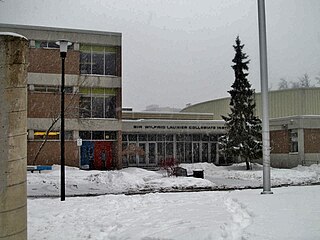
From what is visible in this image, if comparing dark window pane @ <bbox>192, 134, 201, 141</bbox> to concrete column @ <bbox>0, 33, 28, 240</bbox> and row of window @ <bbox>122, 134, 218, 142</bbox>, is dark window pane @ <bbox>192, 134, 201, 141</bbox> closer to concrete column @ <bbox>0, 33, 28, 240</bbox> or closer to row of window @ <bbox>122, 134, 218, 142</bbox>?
row of window @ <bbox>122, 134, 218, 142</bbox>

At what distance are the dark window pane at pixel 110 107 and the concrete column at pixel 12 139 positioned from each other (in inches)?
1195

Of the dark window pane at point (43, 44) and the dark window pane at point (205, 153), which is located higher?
the dark window pane at point (43, 44)

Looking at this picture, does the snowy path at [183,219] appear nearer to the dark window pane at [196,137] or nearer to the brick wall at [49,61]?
the brick wall at [49,61]

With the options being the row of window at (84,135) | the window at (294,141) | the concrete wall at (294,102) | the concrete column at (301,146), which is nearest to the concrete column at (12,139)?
the row of window at (84,135)

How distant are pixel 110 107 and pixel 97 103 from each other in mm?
1159

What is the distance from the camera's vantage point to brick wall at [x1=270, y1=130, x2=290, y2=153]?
37.7 meters

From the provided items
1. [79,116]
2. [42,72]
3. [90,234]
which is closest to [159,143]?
[79,116]

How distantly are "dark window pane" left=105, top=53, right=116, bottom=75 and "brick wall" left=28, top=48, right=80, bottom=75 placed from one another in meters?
2.52

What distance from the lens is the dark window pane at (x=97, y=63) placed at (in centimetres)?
3697

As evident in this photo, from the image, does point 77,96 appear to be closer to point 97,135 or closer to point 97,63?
point 97,63

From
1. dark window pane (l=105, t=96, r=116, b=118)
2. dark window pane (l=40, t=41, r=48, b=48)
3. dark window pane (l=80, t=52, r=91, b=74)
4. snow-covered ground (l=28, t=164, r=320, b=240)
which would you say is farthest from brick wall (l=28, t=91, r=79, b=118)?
snow-covered ground (l=28, t=164, r=320, b=240)

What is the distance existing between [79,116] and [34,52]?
632cm

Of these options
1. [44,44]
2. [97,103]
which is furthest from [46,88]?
[97,103]

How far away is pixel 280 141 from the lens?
38469 millimetres
